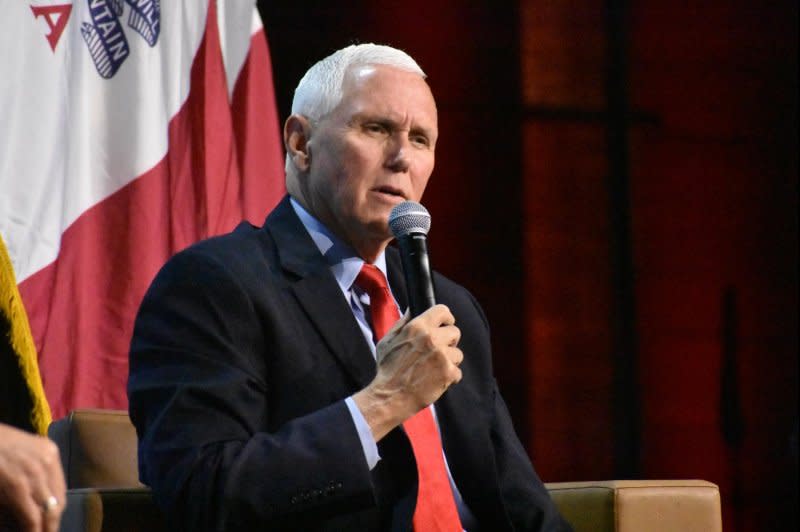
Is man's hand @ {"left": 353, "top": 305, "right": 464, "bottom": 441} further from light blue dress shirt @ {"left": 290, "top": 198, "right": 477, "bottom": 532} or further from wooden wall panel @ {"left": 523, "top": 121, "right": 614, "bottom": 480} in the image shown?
wooden wall panel @ {"left": 523, "top": 121, "right": 614, "bottom": 480}

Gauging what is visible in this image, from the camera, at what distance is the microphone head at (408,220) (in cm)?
163

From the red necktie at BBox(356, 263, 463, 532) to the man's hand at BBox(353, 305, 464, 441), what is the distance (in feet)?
0.50

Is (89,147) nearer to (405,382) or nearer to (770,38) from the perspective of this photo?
(405,382)

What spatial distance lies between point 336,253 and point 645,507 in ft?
2.28

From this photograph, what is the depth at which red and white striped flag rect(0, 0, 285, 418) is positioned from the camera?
2.57 m

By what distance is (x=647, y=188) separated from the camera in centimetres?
380

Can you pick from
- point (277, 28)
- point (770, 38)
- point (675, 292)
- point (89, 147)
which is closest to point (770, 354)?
point (675, 292)

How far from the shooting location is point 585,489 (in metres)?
2.01

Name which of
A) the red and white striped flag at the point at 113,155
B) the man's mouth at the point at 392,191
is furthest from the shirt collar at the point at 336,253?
the red and white striped flag at the point at 113,155

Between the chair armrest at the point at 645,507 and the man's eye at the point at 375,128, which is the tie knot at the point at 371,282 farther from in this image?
the chair armrest at the point at 645,507

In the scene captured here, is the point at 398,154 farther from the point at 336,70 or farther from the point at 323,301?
the point at 323,301

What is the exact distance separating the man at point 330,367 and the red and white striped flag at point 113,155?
845 millimetres

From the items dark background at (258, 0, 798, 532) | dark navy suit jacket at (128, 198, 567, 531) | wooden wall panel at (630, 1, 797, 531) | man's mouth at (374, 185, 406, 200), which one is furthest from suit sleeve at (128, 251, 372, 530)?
wooden wall panel at (630, 1, 797, 531)

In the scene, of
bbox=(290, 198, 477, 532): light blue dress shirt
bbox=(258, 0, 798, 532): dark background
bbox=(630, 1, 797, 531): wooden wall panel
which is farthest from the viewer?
bbox=(630, 1, 797, 531): wooden wall panel
